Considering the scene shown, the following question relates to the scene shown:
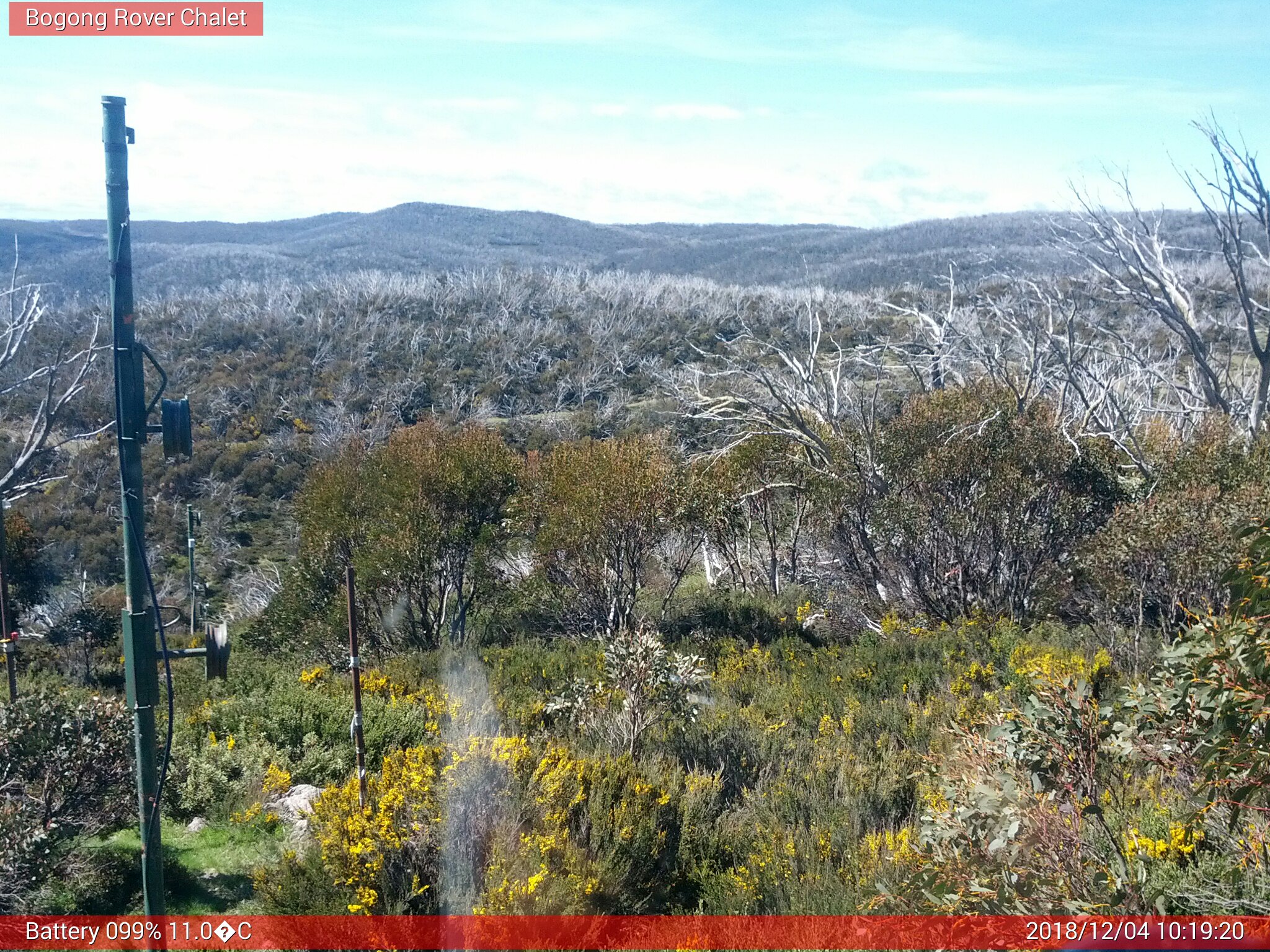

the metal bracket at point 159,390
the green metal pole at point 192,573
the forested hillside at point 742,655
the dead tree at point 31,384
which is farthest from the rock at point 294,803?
the dead tree at point 31,384

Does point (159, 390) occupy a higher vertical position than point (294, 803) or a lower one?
higher

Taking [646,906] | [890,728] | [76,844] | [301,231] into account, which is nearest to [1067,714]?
[646,906]

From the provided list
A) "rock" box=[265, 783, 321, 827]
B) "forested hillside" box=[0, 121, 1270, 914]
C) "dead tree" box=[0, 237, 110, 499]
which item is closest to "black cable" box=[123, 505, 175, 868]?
"forested hillside" box=[0, 121, 1270, 914]

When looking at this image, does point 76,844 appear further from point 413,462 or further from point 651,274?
point 651,274

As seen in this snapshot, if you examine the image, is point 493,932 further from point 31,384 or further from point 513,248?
point 513,248

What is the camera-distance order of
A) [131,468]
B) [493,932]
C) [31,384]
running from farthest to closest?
[31,384] → [493,932] → [131,468]

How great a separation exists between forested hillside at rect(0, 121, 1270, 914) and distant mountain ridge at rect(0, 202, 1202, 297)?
1195 inches

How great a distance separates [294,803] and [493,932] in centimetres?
236

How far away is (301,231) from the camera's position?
3652 inches

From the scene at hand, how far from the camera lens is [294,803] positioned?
5.93 metres

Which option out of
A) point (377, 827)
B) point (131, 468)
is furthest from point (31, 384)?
point (131, 468)

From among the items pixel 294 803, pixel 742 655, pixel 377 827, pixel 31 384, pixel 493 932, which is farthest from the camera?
pixel 31 384

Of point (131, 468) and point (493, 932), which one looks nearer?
point (131, 468)

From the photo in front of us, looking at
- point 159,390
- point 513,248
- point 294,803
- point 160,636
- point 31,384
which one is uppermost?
point 513,248
